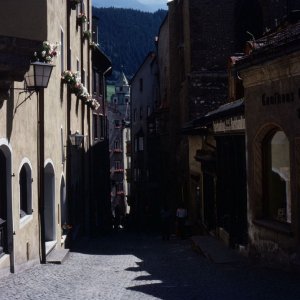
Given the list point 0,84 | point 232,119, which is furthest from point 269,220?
point 0,84

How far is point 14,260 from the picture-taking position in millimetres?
10914

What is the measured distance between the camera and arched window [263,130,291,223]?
451 inches

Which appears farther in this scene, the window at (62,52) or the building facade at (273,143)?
the window at (62,52)

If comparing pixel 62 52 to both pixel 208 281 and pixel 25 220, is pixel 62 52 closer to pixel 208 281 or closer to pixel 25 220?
pixel 25 220

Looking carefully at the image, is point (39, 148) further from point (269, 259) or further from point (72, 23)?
point (72, 23)

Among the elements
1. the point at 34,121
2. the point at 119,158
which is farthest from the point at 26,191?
the point at 119,158

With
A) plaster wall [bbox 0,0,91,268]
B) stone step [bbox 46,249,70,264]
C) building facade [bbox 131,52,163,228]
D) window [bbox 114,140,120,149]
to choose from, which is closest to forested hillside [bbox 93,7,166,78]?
window [bbox 114,140,120,149]

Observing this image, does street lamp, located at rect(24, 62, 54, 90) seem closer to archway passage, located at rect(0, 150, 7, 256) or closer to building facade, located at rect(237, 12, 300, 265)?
archway passage, located at rect(0, 150, 7, 256)

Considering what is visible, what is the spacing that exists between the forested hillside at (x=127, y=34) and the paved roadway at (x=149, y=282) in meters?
138

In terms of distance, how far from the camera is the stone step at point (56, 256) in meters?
13.8

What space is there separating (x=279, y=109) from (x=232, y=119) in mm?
4460

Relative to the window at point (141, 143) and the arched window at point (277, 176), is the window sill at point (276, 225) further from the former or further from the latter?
the window at point (141, 143)

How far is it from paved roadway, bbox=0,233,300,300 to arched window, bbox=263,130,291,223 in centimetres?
117

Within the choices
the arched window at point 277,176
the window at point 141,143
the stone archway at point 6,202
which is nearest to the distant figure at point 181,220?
the arched window at point 277,176
